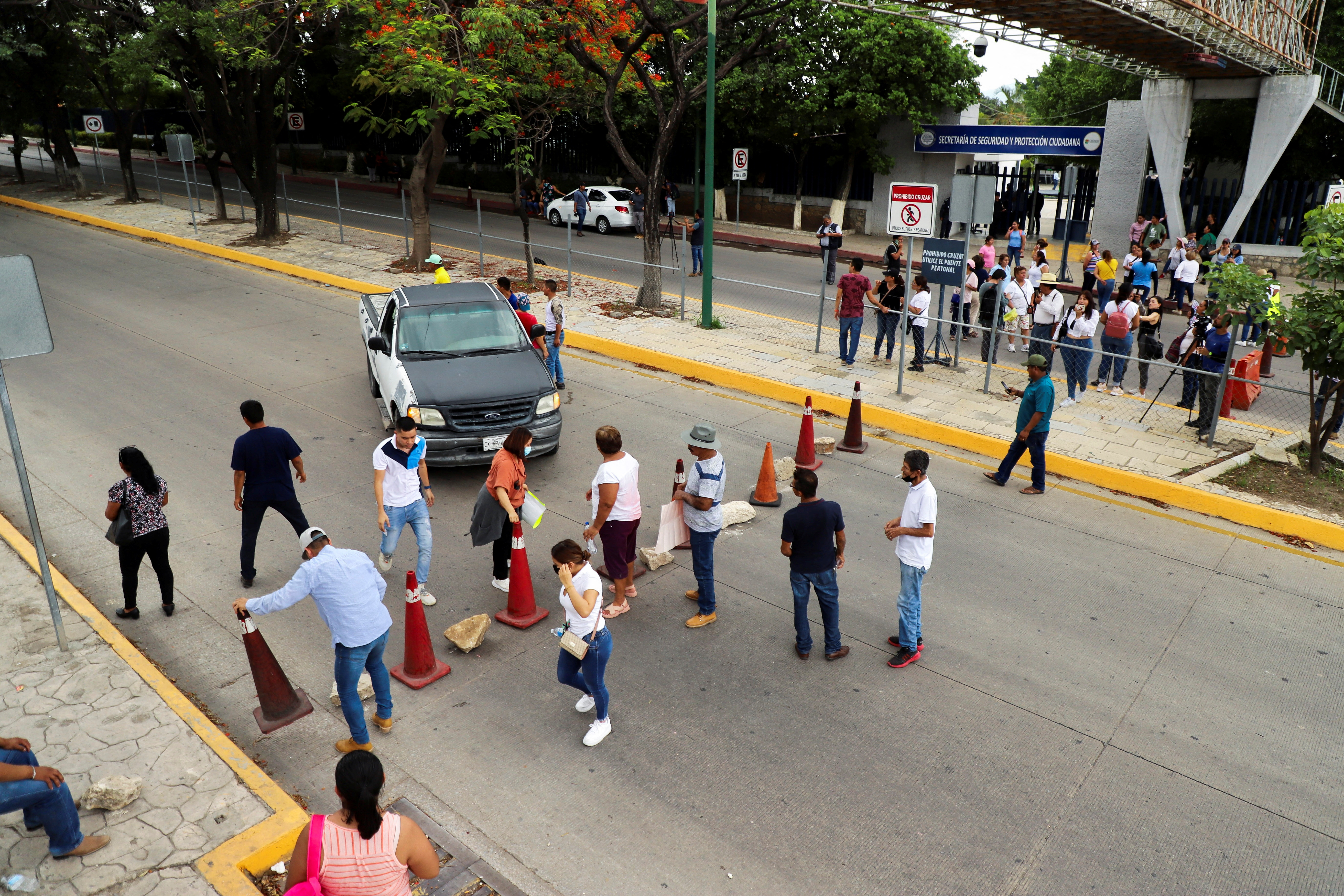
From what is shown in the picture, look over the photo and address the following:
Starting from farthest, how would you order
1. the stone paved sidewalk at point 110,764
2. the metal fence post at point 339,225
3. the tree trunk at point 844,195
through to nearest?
the tree trunk at point 844,195 < the metal fence post at point 339,225 < the stone paved sidewalk at point 110,764

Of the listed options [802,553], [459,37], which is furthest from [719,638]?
[459,37]

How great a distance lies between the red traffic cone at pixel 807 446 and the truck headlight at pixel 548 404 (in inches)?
106

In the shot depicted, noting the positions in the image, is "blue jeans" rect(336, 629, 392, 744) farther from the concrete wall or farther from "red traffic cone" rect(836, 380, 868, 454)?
the concrete wall

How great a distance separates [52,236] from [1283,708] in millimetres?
28250

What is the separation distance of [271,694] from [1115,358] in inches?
487

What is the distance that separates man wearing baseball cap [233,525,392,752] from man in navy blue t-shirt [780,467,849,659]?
8.76 ft


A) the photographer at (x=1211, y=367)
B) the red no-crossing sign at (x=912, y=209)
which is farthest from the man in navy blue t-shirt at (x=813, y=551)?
the photographer at (x=1211, y=367)

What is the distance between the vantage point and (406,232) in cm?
2392

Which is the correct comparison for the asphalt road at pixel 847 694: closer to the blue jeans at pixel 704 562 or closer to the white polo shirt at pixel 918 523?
the blue jeans at pixel 704 562

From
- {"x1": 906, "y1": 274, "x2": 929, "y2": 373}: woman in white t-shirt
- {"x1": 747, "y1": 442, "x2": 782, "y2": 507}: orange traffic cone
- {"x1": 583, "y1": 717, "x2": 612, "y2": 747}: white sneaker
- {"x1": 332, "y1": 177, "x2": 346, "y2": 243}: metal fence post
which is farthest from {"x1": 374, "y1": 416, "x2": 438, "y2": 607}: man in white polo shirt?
{"x1": 332, "y1": 177, "x2": 346, "y2": 243}: metal fence post

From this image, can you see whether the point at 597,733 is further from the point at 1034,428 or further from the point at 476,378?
the point at 1034,428

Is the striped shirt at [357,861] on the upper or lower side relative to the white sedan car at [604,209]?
lower

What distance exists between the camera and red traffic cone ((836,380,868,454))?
1080 cm

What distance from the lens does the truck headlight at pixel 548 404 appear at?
9828 millimetres
